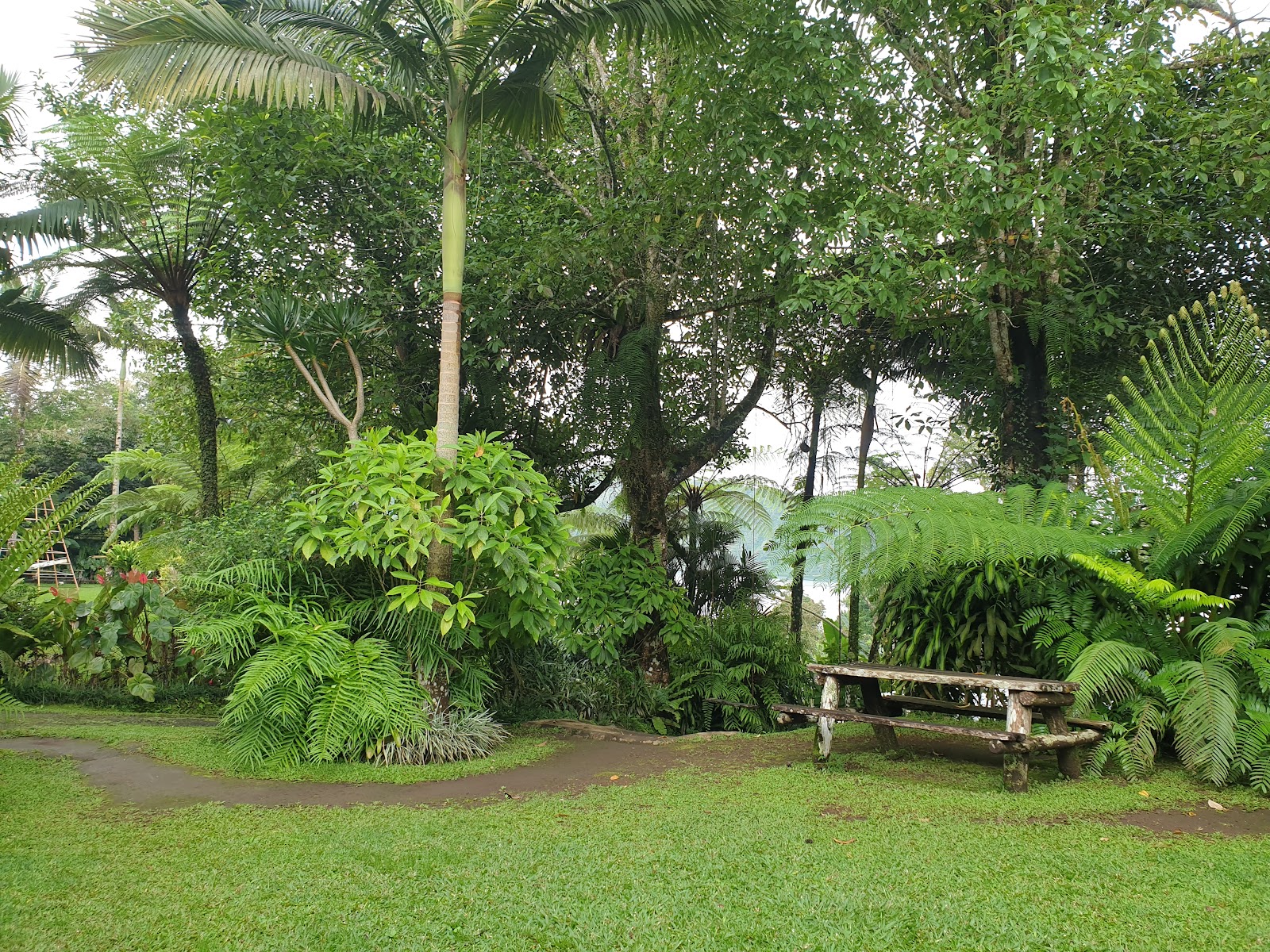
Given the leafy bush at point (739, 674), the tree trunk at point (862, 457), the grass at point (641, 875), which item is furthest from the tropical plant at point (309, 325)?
the tree trunk at point (862, 457)

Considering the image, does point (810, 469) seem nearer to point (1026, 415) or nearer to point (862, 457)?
point (862, 457)

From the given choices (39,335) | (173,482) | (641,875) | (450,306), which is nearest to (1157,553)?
(641,875)

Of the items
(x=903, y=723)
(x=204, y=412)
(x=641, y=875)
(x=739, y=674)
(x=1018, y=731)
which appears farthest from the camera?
(x=204, y=412)

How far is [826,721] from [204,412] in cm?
954

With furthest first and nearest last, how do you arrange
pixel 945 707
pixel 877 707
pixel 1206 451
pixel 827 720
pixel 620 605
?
1. pixel 620 605
2. pixel 877 707
3. pixel 945 707
4. pixel 827 720
5. pixel 1206 451

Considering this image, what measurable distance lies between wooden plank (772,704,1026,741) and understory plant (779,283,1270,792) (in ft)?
2.34

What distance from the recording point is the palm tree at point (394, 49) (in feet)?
19.5

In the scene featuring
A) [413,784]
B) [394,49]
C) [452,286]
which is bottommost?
[413,784]

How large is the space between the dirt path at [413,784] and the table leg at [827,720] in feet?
1.31

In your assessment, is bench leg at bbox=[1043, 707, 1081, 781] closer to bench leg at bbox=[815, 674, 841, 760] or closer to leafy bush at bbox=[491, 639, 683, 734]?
bench leg at bbox=[815, 674, 841, 760]

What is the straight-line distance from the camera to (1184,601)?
5.09m

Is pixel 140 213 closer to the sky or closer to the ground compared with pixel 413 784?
closer to the sky

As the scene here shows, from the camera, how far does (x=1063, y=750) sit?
501 cm

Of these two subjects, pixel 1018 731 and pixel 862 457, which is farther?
pixel 862 457
